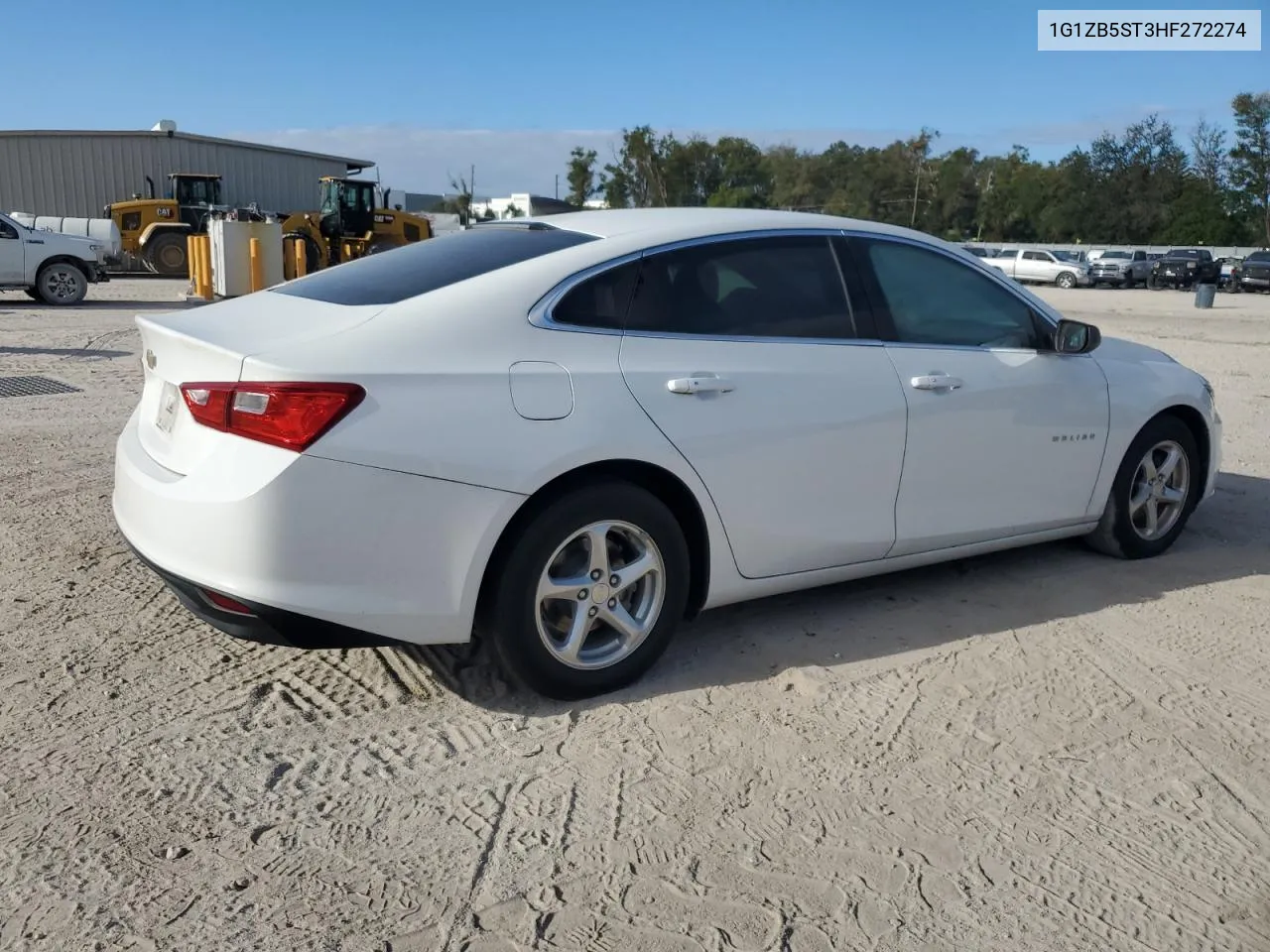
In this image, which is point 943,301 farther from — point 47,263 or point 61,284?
point 61,284

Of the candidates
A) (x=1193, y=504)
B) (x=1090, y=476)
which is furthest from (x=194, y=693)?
(x=1193, y=504)

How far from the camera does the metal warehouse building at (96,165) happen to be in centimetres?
4247

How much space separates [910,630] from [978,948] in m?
1.99

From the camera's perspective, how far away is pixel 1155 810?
315 centimetres

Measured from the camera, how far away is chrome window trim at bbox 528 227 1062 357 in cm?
364

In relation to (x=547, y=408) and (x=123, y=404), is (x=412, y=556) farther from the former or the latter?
(x=123, y=404)

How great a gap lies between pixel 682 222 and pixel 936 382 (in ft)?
3.82

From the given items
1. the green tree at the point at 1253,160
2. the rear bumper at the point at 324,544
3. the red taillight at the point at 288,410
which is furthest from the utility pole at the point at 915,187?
the red taillight at the point at 288,410

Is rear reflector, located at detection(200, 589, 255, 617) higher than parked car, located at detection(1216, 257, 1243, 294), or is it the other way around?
parked car, located at detection(1216, 257, 1243, 294)

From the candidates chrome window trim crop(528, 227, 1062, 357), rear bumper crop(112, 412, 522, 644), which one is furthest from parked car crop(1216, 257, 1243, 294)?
rear bumper crop(112, 412, 522, 644)

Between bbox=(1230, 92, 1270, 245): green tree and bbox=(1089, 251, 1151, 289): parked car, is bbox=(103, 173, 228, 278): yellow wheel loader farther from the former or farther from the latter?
bbox=(1230, 92, 1270, 245): green tree

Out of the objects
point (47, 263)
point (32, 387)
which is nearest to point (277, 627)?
point (32, 387)

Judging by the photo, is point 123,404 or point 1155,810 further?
point 123,404

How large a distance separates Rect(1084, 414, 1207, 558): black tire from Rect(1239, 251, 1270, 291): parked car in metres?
39.2
